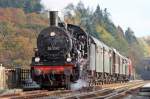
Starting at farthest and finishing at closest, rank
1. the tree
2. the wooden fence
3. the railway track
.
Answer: the tree
the wooden fence
the railway track

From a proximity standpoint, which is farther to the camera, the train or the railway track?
the train

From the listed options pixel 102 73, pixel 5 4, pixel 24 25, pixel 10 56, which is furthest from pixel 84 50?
pixel 5 4

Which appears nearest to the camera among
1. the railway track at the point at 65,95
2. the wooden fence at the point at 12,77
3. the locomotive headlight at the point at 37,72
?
the railway track at the point at 65,95

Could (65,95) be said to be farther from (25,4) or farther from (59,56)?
(25,4)

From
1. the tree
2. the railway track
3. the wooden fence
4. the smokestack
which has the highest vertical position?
the tree

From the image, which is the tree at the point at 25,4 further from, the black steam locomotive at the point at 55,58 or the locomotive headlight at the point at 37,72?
the locomotive headlight at the point at 37,72

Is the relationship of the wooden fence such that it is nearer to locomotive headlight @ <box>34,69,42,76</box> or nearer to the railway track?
locomotive headlight @ <box>34,69,42,76</box>

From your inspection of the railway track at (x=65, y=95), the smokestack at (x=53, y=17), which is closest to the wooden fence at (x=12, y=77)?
the railway track at (x=65, y=95)

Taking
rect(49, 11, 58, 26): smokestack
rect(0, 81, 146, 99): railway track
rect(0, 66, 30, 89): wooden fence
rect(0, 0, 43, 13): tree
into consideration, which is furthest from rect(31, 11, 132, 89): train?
rect(0, 0, 43, 13): tree

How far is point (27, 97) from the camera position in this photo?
2241 centimetres

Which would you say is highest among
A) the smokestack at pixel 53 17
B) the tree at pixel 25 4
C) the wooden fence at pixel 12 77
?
the tree at pixel 25 4

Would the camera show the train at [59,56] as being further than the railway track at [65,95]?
Yes

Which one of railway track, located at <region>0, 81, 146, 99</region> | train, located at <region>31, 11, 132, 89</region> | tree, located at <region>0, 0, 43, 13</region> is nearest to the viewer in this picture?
railway track, located at <region>0, 81, 146, 99</region>

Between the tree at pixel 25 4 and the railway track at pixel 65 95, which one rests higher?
the tree at pixel 25 4
